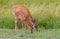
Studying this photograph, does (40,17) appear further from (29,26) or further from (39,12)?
(29,26)

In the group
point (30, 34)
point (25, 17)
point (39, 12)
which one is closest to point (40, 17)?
point (39, 12)

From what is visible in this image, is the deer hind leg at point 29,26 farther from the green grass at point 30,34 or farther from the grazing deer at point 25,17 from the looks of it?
the green grass at point 30,34

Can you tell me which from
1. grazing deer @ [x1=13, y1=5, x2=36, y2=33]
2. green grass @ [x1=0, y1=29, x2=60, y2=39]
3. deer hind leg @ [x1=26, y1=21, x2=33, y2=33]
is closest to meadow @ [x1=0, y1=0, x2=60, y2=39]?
green grass @ [x1=0, y1=29, x2=60, y2=39]

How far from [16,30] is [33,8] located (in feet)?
8.15

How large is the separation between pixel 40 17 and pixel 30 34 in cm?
242

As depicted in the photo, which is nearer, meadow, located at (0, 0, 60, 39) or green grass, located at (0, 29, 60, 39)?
green grass, located at (0, 29, 60, 39)

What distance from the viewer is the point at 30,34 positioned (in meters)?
10.4

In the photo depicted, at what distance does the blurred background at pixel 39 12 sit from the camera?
1213cm

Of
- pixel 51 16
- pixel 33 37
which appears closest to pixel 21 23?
pixel 51 16

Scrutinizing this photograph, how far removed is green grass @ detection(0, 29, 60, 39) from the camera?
32.7 ft

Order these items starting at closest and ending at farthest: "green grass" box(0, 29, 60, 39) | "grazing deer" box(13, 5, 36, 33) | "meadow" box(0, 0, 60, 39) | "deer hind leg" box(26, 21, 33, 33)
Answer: "green grass" box(0, 29, 60, 39) < "meadow" box(0, 0, 60, 39) < "deer hind leg" box(26, 21, 33, 33) < "grazing deer" box(13, 5, 36, 33)

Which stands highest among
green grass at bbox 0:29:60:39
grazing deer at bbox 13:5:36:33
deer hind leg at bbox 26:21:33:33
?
grazing deer at bbox 13:5:36:33

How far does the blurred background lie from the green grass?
98 cm

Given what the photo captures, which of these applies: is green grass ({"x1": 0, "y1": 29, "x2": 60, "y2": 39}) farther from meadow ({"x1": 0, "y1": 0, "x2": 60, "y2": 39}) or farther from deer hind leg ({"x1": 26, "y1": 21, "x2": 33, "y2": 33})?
deer hind leg ({"x1": 26, "y1": 21, "x2": 33, "y2": 33})
